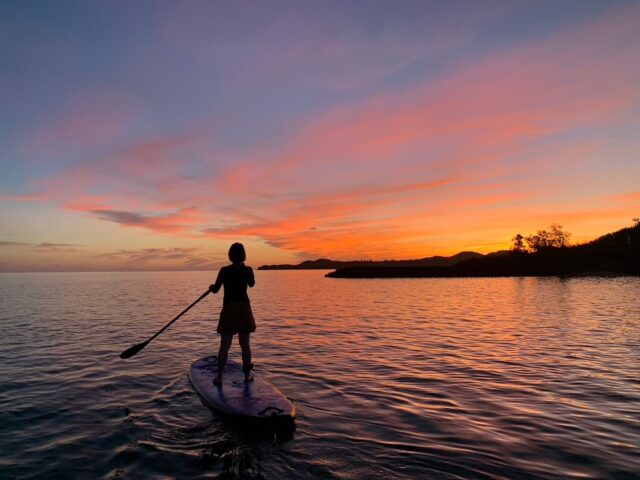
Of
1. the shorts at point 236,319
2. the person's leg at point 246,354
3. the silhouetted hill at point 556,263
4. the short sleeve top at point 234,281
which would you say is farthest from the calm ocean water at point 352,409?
the silhouetted hill at point 556,263

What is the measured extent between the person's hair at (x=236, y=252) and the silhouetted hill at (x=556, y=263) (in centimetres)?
9642

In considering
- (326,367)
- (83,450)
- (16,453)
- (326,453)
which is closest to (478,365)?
(326,367)

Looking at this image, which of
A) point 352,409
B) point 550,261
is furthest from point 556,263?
point 352,409

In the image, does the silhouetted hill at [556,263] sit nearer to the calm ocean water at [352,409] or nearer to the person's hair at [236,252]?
the calm ocean water at [352,409]

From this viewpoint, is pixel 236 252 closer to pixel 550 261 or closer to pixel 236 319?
pixel 236 319

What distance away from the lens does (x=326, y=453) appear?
652cm

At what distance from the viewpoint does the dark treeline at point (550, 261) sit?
8838 centimetres

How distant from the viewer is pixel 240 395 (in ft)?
28.2

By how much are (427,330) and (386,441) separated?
1449 centimetres

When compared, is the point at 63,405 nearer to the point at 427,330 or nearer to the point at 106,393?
the point at 106,393

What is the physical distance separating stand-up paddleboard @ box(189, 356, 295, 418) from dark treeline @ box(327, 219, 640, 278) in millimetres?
95861

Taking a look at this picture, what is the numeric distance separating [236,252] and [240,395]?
122 inches

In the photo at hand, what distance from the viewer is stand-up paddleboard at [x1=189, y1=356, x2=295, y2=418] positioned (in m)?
7.65

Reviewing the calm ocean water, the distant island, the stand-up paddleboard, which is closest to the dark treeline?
the distant island
